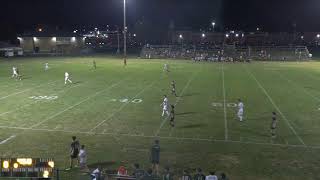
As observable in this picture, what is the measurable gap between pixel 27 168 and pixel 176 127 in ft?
43.2

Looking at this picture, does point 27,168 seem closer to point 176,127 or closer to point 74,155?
point 74,155

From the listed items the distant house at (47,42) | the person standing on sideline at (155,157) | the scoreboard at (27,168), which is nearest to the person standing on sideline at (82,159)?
the person standing on sideline at (155,157)

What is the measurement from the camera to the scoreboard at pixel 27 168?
33.2 ft

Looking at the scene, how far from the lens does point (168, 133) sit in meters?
21.3

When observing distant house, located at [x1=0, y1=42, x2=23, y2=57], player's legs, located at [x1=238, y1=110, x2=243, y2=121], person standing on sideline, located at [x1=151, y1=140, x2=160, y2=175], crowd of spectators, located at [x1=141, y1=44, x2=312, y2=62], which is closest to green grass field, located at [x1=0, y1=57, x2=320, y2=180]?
player's legs, located at [x1=238, y1=110, x2=243, y2=121]

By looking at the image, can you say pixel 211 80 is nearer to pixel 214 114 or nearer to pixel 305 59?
pixel 214 114

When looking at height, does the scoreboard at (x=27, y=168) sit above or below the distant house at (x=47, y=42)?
below

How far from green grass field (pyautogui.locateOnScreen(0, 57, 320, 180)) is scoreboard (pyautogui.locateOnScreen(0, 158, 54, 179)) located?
475cm

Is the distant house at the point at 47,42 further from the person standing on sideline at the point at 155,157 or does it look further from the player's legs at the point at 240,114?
the person standing on sideline at the point at 155,157

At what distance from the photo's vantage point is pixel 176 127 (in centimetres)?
2262

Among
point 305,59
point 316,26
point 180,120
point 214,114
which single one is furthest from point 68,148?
point 316,26

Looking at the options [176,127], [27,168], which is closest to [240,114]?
[176,127]

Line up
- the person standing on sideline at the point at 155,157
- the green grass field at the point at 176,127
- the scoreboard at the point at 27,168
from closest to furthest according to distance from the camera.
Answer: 1. the scoreboard at the point at 27,168
2. the person standing on sideline at the point at 155,157
3. the green grass field at the point at 176,127

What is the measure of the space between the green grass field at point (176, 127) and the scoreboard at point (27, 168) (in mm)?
4746
